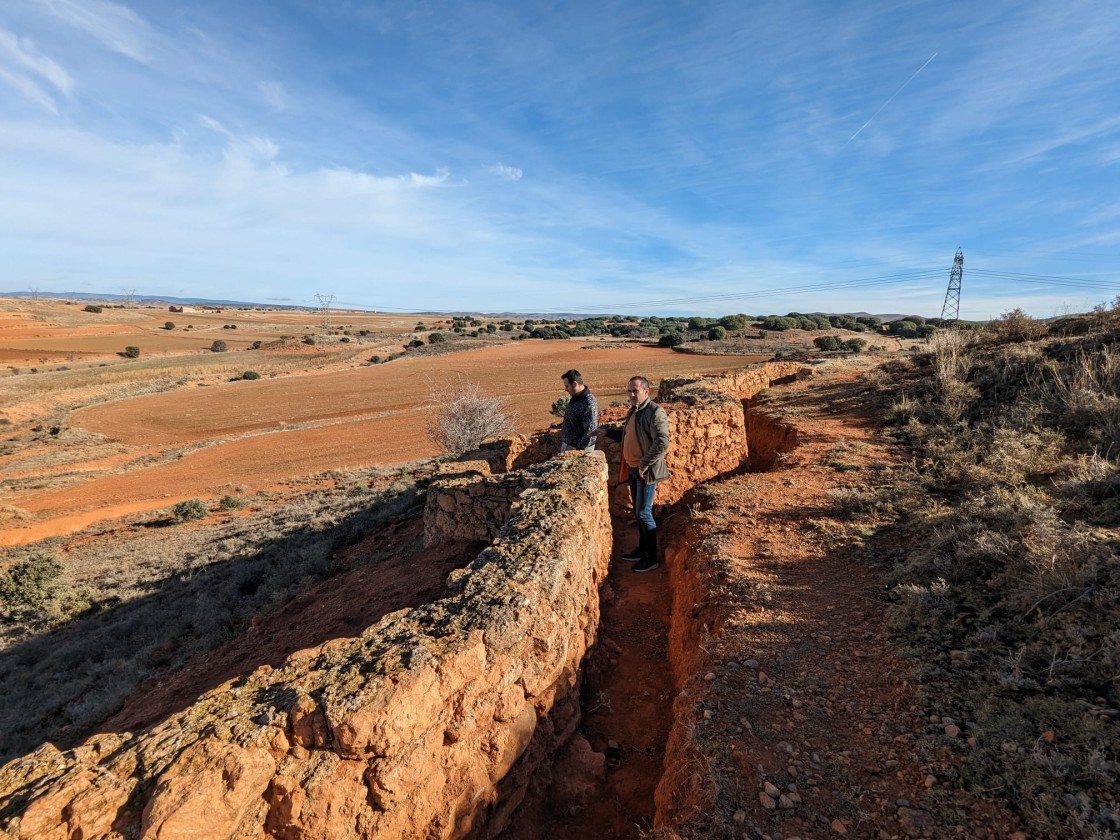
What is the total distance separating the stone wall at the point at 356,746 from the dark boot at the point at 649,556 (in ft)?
9.90

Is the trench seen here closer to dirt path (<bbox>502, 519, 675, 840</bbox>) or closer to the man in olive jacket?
dirt path (<bbox>502, 519, 675, 840</bbox>)

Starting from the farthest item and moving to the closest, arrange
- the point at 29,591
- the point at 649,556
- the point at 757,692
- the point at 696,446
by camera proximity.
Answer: the point at 29,591 < the point at 696,446 < the point at 649,556 < the point at 757,692

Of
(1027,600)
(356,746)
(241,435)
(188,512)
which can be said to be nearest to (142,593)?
(188,512)

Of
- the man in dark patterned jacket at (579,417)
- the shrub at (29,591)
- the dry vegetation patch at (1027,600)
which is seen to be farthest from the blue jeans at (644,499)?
the shrub at (29,591)

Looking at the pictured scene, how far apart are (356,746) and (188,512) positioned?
16.6 metres

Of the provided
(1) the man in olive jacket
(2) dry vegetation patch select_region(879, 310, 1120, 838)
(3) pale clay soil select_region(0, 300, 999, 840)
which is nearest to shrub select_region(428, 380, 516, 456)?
(3) pale clay soil select_region(0, 300, 999, 840)

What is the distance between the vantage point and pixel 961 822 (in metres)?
2.57

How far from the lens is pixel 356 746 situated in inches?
104

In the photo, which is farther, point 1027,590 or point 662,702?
point 662,702

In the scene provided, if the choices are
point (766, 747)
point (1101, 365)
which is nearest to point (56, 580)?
point (766, 747)

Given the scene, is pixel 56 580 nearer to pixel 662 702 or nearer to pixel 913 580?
pixel 662 702

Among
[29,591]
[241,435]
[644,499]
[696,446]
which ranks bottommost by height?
A: [241,435]

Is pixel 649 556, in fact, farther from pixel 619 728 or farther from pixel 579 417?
pixel 619 728

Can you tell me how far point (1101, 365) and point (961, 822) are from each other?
35.5 ft
